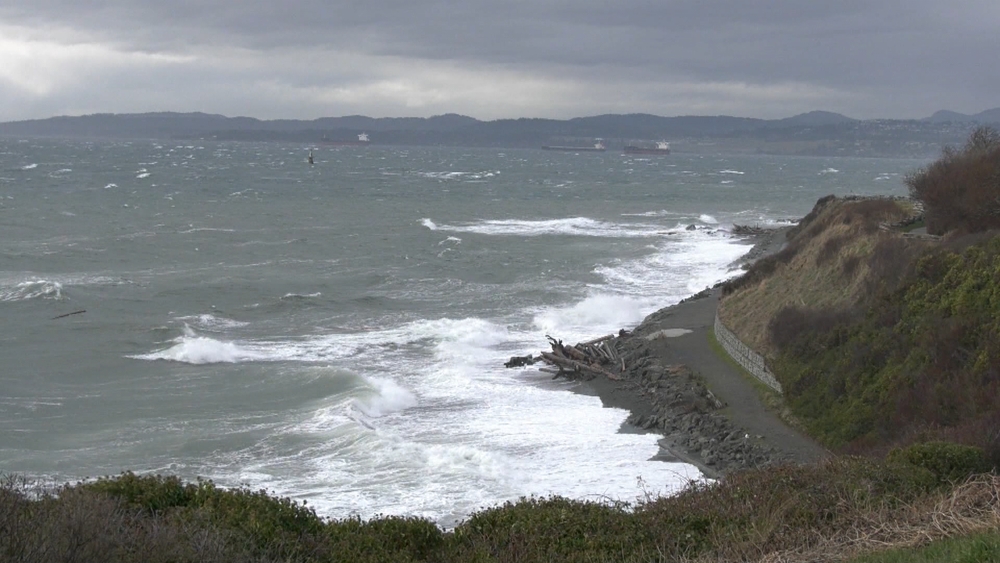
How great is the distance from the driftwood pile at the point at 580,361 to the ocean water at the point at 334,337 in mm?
865

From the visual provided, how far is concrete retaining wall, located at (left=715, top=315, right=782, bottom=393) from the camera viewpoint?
26078 millimetres

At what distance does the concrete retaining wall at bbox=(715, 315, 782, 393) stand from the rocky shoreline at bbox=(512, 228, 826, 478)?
38 centimetres

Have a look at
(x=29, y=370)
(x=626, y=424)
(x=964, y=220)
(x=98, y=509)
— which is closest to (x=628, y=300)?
(x=964, y=220)

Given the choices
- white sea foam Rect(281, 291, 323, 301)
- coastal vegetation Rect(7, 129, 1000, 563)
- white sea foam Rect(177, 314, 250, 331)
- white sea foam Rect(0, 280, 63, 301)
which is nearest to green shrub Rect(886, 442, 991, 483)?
coastal vegetation Rect(7, 129, 1000, 563)

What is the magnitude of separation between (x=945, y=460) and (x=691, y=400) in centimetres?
1231

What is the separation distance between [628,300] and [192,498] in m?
31.4

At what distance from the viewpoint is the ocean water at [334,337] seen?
21.3 meters

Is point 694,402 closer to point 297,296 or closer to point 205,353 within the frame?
point 205,353

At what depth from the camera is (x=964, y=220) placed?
98.7 ft

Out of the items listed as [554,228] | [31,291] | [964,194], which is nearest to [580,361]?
[964,194]

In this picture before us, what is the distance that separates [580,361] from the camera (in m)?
30.3

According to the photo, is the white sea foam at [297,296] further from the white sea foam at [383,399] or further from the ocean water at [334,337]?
the white sea foam at [383,399]

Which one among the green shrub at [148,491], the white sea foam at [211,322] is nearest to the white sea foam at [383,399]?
the white sea foam at [211,322]

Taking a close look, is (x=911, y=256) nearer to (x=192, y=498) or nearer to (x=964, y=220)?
(x=964, y=220)
